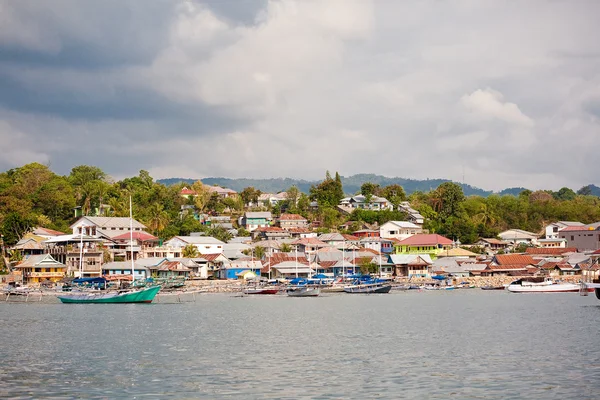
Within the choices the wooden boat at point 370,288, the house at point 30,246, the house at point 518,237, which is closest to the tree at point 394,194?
the house at point 518,237

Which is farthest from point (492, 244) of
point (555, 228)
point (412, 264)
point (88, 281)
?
point (88, 281)

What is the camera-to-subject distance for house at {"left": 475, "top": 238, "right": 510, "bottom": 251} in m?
132

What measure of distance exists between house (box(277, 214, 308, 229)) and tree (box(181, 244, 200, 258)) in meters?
32.2

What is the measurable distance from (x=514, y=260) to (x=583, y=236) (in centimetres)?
2583

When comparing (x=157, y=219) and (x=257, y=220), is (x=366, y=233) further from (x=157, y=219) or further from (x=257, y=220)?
(x=157, y=219)

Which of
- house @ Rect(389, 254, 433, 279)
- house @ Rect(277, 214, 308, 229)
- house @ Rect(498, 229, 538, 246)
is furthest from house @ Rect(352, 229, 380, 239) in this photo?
house @ Rect(498, 229, 538, 246)

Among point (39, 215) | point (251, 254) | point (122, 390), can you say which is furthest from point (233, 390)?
point (39, 215)

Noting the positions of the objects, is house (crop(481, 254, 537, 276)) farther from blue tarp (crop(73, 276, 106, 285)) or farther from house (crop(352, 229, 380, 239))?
blue tarp (crop(73, 276, 106, 285))

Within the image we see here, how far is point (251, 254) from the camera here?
115 m

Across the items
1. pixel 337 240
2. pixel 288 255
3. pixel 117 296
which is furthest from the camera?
pixel 337 240

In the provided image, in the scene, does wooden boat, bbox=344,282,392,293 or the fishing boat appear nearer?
the fishing boat

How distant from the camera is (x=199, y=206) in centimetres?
15012

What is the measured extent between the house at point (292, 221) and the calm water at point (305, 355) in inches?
3349

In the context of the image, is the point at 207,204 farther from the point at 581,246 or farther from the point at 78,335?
the point at 78,335
